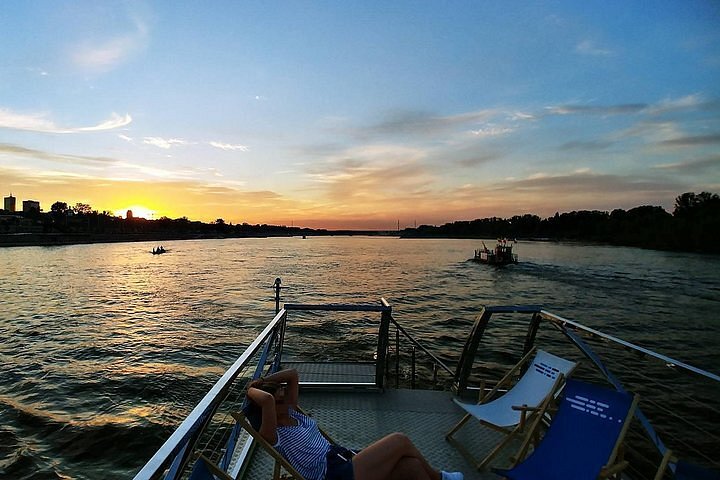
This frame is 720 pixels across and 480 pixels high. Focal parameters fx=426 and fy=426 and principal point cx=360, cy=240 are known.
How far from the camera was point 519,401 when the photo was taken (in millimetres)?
3861

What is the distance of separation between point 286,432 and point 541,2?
12185 mm

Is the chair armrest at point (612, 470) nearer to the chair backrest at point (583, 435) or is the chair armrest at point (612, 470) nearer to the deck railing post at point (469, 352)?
the chair backrest at point (583, 435)

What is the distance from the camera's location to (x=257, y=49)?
1246cm

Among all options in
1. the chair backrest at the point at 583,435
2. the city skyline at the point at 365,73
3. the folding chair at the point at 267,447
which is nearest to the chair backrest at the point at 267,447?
the folding chair at the point at 267,447

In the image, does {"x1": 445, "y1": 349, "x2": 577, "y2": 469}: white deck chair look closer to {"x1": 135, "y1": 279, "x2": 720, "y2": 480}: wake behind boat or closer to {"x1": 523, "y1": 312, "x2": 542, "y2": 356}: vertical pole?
{"x1": 135, "y1": 279, "x2": 720, "y2": 480}: wake behind boat

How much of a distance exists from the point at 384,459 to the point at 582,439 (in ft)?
4.86

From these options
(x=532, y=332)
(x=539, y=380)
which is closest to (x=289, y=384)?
(x=539, y=380)

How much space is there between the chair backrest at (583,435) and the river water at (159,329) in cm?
684

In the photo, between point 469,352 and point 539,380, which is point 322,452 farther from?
point 469,352

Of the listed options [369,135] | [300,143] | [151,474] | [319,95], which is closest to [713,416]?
[151,474]

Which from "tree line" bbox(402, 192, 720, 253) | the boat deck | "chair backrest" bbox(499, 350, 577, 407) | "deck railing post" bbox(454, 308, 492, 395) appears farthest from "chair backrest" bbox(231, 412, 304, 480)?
"tree line" bbox(402, 192, 720, 253)

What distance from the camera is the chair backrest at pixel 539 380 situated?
3.74 m

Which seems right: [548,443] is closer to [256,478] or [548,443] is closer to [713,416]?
[256,478]

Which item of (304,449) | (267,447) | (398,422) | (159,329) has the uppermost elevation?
(267,447)
